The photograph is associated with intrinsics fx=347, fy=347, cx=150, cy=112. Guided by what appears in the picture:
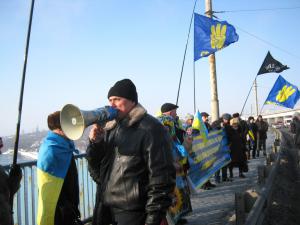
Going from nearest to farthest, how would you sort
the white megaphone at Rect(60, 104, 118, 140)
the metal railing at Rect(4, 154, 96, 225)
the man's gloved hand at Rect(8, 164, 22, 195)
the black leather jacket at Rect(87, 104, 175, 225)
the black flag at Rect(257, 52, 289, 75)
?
the white megaphone at Rect(60, 104, 118, 140), the black leather jacket at Rect(87, 104, 175, 225), the man's gloved hand at Rect(8, 164, 22, 195), the metal railing at Rect(4, 154, 96, 225), the black flag at Rect(257, 52, 289, 75)

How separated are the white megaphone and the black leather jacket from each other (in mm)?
238

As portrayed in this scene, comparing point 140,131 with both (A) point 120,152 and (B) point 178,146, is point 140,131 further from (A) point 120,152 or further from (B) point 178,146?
(B) point 178,146

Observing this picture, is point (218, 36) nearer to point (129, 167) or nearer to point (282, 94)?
point (129, 167)

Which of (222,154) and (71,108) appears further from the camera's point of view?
(222,154)

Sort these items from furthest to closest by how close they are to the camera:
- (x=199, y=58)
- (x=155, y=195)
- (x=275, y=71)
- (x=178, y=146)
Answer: (x=275, y=71) → (x=199, y=58) → (x=178, y=146) → (x=155, y=195)

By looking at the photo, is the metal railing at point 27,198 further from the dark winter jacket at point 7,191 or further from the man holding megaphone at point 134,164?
the man holding megaphone at point 134,164

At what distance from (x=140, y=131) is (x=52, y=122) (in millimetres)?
1763

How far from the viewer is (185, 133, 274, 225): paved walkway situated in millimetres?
6419

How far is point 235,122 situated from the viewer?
11172 mm

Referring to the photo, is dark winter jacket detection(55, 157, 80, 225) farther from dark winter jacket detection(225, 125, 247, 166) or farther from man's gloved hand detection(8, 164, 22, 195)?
dark winter jacket detection(225, 125, 247, 166)

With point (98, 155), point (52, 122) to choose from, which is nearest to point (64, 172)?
point (52, 122)

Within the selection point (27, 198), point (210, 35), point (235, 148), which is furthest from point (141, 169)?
point (210, 35)

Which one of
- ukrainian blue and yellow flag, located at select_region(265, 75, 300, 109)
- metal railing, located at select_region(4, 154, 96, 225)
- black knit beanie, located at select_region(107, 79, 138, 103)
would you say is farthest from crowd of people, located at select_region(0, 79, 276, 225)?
ukrainian blue and yellow flag, located at select_region(265, 75, 300, 109)

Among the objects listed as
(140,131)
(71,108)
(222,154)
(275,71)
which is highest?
(275,71)
